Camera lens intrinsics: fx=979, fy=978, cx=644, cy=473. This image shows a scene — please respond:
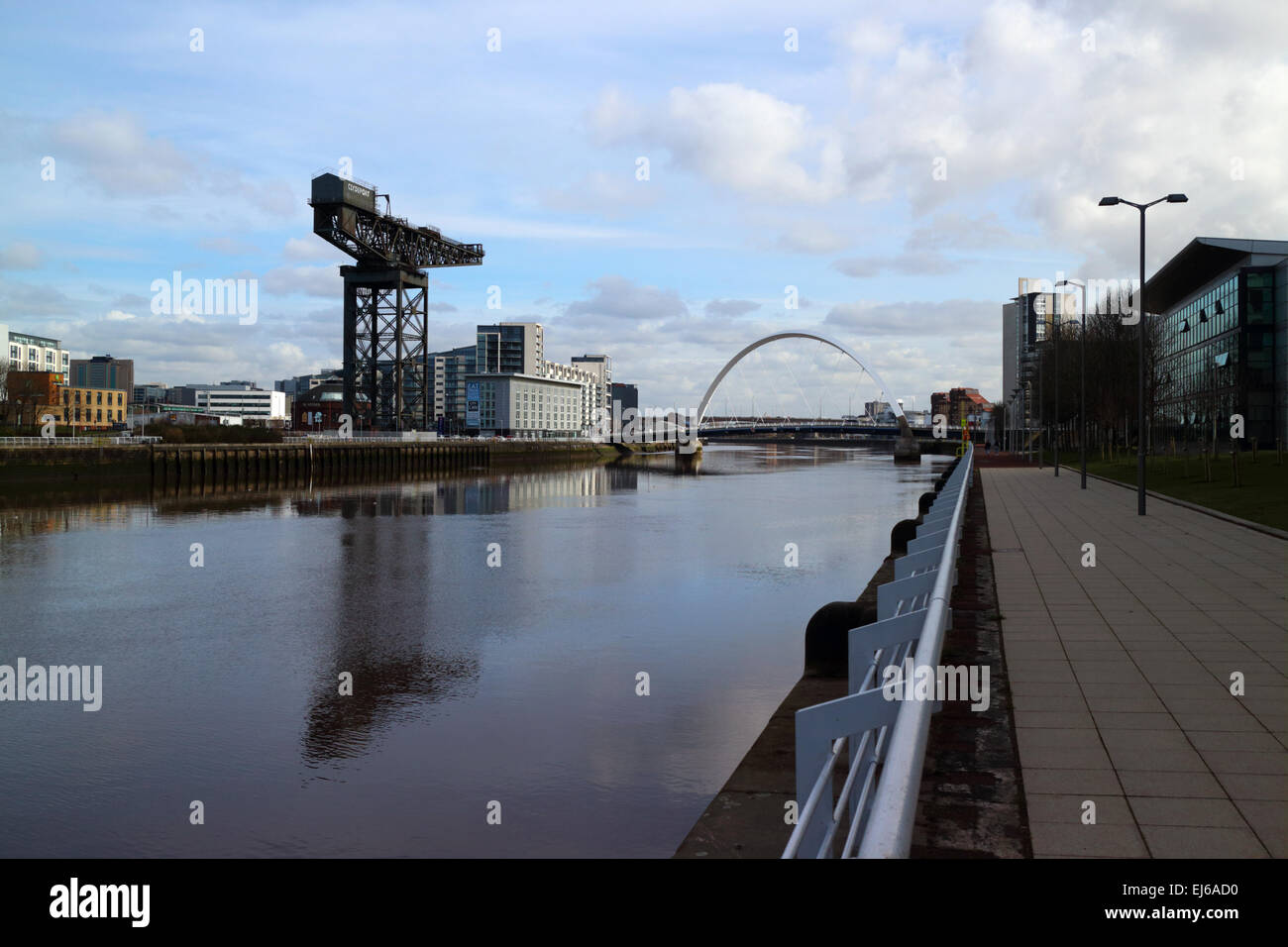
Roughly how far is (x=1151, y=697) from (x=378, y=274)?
80190 mm

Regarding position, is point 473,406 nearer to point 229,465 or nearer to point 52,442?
point 229,465

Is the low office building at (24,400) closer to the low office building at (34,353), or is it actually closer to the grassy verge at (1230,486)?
the low office building at (34,353)

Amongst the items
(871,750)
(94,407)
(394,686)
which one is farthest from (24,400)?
(871,750)

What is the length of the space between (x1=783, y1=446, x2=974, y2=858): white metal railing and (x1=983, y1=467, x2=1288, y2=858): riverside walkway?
45.7 inches

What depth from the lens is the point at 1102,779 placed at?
647 cm

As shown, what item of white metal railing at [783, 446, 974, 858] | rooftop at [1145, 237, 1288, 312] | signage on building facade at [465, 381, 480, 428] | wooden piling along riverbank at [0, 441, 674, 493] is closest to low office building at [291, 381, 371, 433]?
signage on building facade at [465, 381, 480, 428]

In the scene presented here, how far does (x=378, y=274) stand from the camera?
269ft

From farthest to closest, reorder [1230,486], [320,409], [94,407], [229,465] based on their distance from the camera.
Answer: [320,409]
[94,407]
[229,465]
[1230,486]

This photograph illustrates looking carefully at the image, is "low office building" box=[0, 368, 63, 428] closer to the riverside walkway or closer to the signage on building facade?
the signage on building facade

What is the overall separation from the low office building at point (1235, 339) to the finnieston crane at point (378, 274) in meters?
57.8
